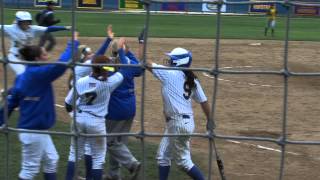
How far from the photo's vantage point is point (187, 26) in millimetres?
29859

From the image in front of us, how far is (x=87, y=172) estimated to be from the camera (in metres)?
6.49

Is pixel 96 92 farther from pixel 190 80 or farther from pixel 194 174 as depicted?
pixel 194 174

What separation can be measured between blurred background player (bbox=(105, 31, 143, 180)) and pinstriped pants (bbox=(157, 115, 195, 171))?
1.58 feet

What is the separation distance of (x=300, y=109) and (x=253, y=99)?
1122mm

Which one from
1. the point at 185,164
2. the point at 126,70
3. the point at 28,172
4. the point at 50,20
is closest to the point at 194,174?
the point at 185,164

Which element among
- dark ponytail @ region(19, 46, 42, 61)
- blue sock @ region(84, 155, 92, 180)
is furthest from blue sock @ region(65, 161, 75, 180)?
dark ponytail @ region(19, 46, 42, 61)

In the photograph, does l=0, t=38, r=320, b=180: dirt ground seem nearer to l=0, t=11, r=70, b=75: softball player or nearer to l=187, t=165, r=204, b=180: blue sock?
l=187, t=165, r=204, b=180: blue sock

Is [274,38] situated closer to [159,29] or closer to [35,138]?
[159,29]

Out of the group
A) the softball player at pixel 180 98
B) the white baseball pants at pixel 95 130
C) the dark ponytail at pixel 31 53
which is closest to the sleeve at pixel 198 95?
the softball player at pixel 180 98

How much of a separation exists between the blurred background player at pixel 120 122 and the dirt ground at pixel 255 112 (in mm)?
1102

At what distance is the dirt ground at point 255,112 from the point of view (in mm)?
7891

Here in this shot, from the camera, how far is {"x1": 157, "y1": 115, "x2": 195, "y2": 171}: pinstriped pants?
635 cm

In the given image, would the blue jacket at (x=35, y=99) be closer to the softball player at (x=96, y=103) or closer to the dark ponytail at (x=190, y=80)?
the softball player at (x=96, y=103)

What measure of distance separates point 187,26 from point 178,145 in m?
23.8
